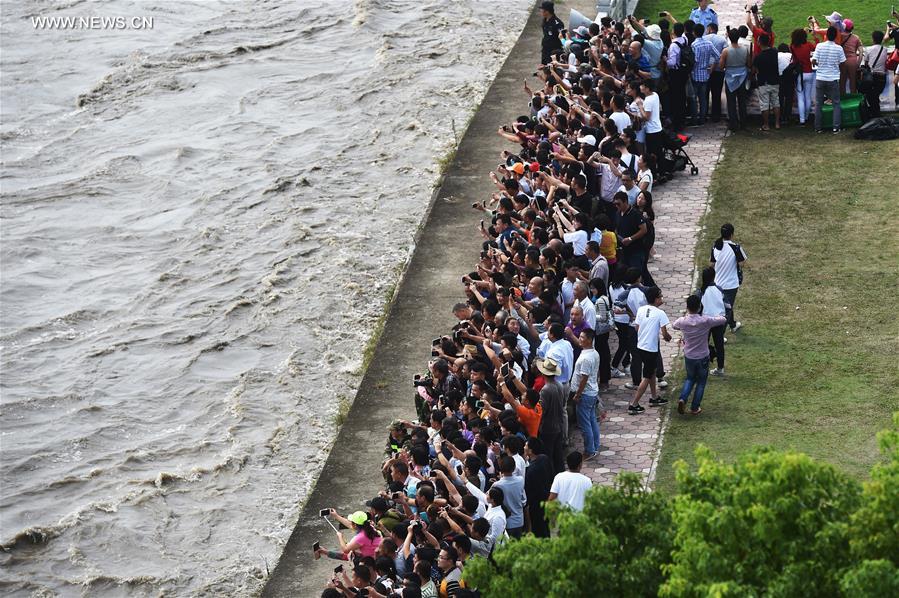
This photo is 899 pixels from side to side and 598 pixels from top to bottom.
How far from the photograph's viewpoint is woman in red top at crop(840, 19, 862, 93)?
1941 cm

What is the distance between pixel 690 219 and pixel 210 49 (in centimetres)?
1720

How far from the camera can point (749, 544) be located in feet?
25.7

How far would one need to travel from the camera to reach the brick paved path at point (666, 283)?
13984mm

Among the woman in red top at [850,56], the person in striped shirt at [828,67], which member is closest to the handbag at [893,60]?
the woman in red top at [850,56]

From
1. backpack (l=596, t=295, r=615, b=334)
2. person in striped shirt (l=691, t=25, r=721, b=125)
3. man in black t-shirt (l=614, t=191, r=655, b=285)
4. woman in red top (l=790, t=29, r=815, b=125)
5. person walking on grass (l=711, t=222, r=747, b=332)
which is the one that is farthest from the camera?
person in striped shirt (l=691, t=25, r=721, b=125)

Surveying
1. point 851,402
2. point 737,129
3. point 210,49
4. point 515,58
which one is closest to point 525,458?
point 851,402

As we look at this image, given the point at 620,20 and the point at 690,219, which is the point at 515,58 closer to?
the point at 620,20

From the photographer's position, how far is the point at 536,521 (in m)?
12.5

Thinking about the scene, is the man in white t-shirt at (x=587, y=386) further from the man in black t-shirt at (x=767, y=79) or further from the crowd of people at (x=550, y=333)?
the man in black t-shirt at (x=767, y=79)

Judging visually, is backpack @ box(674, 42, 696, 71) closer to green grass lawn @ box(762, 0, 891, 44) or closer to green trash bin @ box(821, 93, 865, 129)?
green trash bin @ box(821, 93, 865, 129)

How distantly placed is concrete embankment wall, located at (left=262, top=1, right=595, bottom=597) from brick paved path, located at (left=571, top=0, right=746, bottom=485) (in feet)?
7.88

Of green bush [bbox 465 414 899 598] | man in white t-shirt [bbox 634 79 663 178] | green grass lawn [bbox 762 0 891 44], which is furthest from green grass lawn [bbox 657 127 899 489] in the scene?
green bush [bbox 465 414 899 598]

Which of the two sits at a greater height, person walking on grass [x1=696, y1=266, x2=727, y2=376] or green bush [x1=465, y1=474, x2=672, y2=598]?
green bush [x1=465, y1=474, x2=672, y2=598]

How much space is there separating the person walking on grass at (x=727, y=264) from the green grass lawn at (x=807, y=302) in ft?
1.72
